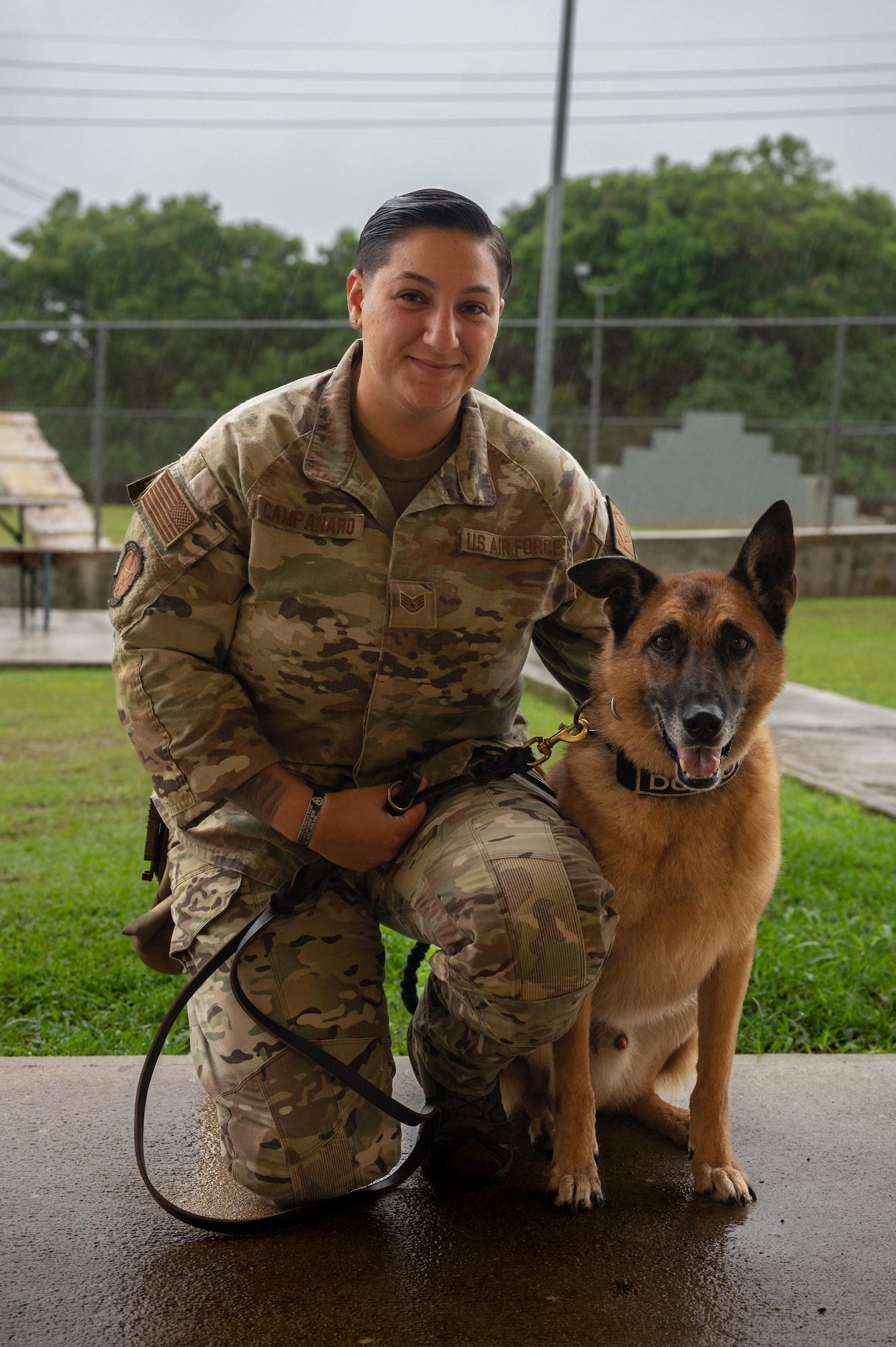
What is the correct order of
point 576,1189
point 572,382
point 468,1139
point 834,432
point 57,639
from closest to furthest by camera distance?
point 576,1189, point 468,1139, point 57,639, point 834,432, point 572,382

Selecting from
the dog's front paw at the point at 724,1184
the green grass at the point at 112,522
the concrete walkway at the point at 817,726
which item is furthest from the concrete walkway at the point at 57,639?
the dog's front paw at the point at 724,1184

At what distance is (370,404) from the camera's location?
2348mm

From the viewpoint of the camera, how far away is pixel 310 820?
7.23ft

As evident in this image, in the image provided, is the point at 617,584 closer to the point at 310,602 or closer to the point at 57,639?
the point at 310,602

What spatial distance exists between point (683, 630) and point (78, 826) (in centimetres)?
320

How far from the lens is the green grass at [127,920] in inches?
114

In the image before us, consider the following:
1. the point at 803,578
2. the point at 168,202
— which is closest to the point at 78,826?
the point at 803,578

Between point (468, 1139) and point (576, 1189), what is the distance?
23 cm

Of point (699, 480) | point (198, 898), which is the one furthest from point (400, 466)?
point (699, 480)

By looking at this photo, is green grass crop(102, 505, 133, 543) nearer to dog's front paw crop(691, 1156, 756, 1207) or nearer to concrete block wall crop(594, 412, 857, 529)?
concrete block wall crop(594, 412, 857, 529)

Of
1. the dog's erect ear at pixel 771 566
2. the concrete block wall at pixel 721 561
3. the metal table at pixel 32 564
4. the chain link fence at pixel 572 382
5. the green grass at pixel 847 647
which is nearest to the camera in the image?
the dog's erect ear at pixel 771 566

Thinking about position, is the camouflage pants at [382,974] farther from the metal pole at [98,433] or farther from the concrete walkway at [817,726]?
the metal pole at [98,433]

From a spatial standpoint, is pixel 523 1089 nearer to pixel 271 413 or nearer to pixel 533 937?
pixel 533 937

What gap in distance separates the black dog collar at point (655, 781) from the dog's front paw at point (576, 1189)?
0.71m
